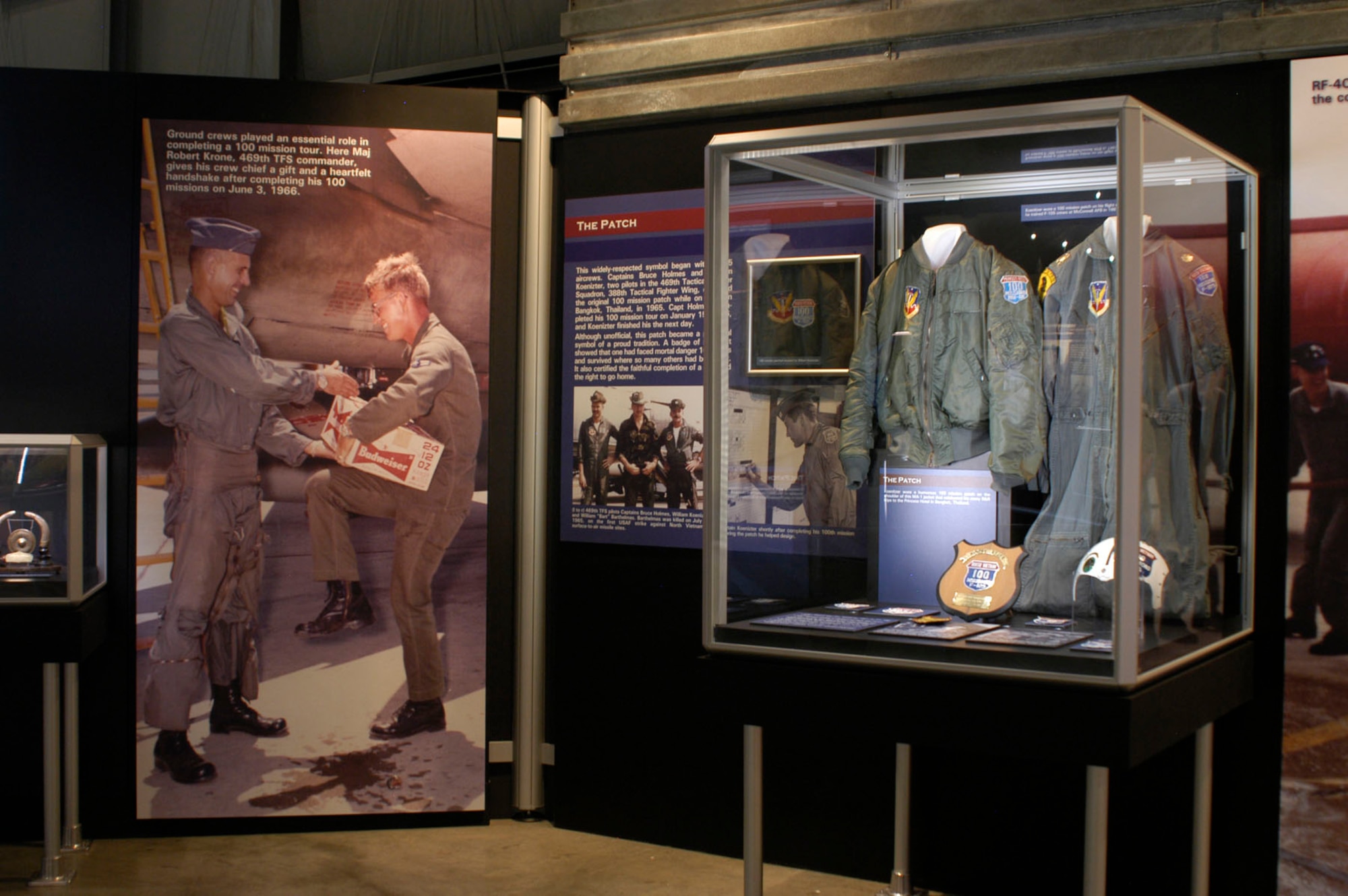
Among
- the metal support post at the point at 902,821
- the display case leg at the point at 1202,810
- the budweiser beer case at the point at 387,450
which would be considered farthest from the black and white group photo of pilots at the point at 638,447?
the display case leg at the point at 1202,810

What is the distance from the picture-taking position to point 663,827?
13.9 ft

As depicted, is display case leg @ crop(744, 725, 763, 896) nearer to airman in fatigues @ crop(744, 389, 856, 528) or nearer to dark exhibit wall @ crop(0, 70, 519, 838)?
airman in fatigues @ crop(744, 389, 856, 528)

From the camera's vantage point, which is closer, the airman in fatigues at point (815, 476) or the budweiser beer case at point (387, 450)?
the airman in fatigues at point (815, 476)

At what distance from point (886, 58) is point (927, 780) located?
2.37m

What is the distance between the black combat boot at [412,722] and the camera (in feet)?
14.1

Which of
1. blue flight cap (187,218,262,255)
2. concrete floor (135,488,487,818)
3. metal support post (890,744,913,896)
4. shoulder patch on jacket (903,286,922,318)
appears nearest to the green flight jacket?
shoulder patch on jacket (903,286,922,318)

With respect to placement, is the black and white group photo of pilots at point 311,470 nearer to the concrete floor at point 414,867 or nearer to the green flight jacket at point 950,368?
the concrete floor at point 414,867

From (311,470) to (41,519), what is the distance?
2.91 feet

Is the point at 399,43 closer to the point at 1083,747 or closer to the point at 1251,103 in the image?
the point at 1251,103

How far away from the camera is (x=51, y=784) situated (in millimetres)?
3791

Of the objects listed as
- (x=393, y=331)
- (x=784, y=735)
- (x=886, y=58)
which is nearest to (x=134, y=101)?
(x=393, y=331)

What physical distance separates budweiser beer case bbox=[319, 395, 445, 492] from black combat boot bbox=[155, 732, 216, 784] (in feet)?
3.80

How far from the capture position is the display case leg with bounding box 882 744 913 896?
12.1ft

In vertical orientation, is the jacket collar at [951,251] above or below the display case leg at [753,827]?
above
